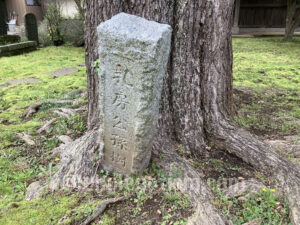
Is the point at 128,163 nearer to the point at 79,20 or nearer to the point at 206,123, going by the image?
the point at 206,123

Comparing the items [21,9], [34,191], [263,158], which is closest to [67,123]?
[34,191]

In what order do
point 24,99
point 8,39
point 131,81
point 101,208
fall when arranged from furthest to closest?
point 8,39, point 24,99, point 101,208, point 131,81

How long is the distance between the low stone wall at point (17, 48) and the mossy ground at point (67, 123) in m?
0.64

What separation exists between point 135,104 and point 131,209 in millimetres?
1054

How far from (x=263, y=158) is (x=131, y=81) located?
194 cm

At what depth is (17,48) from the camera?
1030 centimetres

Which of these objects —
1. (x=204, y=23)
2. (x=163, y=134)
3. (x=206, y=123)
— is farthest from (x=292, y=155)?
(x=204, y=23)

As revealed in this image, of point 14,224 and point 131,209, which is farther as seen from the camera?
point 131,209

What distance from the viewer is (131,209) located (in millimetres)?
2453

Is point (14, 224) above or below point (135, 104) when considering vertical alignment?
below

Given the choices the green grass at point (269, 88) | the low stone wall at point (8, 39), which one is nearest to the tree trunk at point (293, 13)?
the green grass at point (269, 88)

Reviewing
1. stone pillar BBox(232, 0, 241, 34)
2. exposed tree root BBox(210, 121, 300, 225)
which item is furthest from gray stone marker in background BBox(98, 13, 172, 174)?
stone pillar BBox(232, 0, 241, 34)

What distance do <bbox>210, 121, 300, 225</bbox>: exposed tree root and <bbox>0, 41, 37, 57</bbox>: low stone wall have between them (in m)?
9.60

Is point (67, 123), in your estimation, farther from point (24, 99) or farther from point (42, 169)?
point (24, 99)
